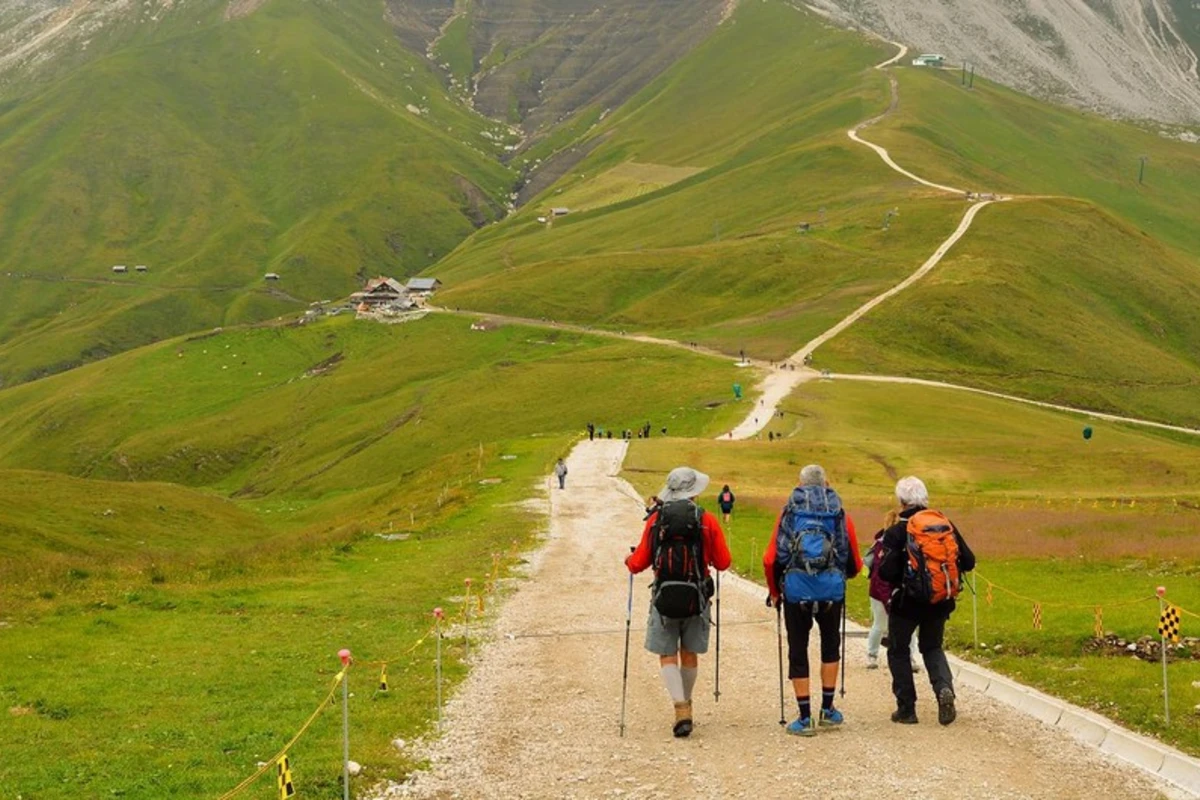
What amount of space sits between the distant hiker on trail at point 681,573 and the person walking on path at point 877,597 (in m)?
2.76

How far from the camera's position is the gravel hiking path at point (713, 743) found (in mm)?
14469

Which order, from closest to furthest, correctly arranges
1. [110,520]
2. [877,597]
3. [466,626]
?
1. [877,597]
2. [466,626]
3. [110,520]

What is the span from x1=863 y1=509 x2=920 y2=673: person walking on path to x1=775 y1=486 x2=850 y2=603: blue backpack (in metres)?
0.97

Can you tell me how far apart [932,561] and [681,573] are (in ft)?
12.7

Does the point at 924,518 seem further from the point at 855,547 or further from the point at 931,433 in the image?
the point at 931,433

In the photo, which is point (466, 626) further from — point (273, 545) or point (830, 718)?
point (273, 545)

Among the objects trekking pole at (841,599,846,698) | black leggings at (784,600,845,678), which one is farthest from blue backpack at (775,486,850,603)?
trekking pole at (841,599,846,698)

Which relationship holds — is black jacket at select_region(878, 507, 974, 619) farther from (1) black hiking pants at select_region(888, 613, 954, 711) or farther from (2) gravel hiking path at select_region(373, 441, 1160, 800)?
(2) gravel hiking path at select_region(373, 441, 1160, 800)

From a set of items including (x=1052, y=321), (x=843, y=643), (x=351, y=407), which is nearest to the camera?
(x=843, y=643)

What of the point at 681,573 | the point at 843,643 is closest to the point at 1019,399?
the point at 843,643

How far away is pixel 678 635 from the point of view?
16.9 meters

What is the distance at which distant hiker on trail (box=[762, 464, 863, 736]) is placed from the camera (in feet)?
54.2

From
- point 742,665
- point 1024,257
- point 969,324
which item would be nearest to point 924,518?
point 742,665

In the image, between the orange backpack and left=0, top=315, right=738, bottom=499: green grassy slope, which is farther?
left=0, top=315, right=738, bottom=499: green grassy slope
